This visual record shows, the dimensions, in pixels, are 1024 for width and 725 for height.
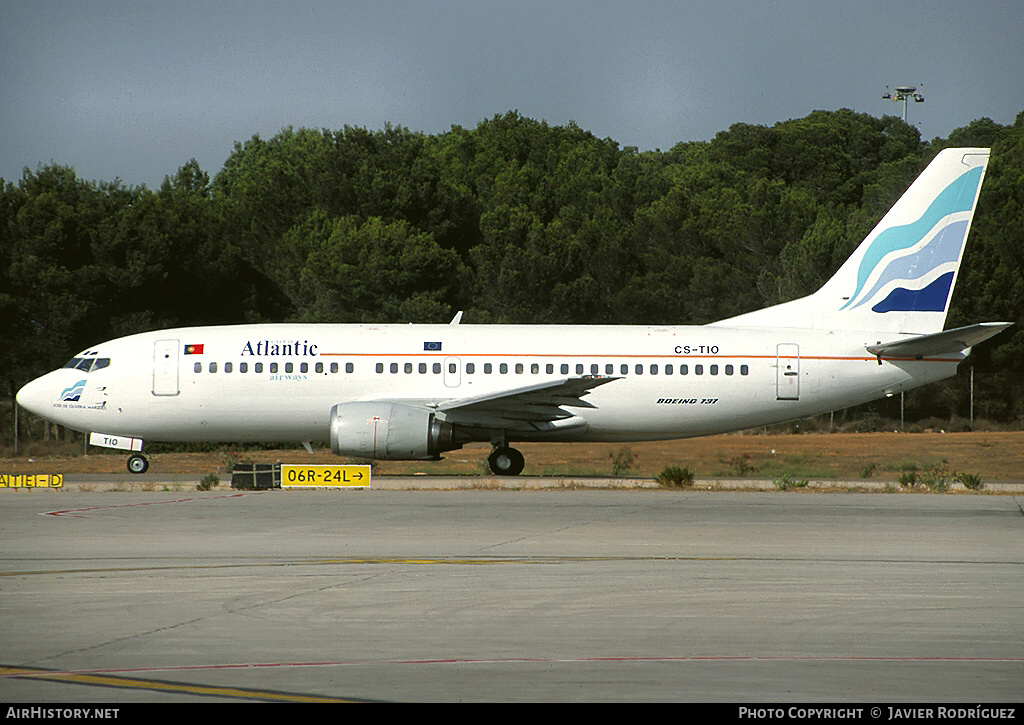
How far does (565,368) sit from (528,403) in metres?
1.33

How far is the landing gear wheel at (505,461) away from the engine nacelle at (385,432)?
91.1 inches

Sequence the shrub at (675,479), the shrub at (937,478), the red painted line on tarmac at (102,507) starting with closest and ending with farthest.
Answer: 1. the red painted line on tarmac at (102,507)
2. the shrub at (937,478)
3. the shrub at (675,479)

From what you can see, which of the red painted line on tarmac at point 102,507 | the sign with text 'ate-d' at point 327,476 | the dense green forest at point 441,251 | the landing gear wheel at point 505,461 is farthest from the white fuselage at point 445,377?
the dense green forest at point 441,251

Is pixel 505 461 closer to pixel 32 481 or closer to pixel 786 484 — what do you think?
pixel 786 484

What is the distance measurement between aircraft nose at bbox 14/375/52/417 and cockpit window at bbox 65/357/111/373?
0.71 meters

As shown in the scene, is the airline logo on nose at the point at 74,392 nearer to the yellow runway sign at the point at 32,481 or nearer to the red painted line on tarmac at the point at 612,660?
the yellow runway sign at the point at 32,481

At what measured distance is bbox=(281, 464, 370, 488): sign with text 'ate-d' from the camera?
2466cm

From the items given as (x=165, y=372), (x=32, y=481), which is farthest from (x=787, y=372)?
(x=32, y=481)

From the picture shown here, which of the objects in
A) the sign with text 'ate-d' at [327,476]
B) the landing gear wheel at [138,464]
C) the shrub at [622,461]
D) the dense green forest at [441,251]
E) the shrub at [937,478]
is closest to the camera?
the sign with text 'ate-d' at [327,476]

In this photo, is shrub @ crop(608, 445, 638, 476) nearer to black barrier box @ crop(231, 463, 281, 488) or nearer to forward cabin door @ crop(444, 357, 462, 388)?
forward cabin door @ crop(444, 357, 462, 388)

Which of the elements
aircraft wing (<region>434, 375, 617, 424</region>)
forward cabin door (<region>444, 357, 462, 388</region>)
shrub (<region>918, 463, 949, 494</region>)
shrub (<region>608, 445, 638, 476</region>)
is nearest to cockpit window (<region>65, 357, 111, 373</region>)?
forward cabin door (<region>444, 357, 462, 388</region>)

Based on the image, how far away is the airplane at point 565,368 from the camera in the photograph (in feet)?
86.0

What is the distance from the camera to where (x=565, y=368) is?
26.3 meters

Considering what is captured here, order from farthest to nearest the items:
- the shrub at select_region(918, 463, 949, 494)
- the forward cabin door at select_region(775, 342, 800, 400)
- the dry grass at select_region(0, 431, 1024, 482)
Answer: the dry grass at select_region(0, 431, 1024, 482) → the forward cabin door at select_region(775, 342, 800, 400) → the shrub at select_region(918, 463, 949, 494)
